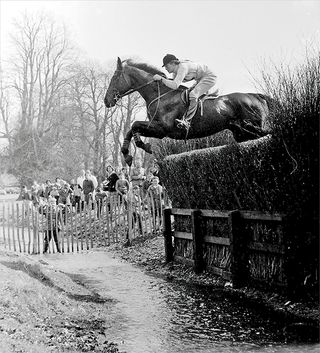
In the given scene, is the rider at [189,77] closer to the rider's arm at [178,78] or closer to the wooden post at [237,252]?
the rider's arm at [178,78]

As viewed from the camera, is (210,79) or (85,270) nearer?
(210,79)

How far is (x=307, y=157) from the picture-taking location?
8.12 metres

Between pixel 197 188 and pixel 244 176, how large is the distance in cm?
242

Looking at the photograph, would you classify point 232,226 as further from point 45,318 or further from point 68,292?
point 45,318

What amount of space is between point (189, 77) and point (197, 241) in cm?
360

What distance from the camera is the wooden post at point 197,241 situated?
11828 millimetres

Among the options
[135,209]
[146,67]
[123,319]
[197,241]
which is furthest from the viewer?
[135,209]

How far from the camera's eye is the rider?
10852mm

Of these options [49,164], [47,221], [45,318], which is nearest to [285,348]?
[45,318]

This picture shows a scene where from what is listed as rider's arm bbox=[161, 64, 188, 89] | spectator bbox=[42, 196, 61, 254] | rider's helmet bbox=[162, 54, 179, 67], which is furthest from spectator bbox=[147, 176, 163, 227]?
rider's helmet bbox=[162, 54, 179, 67]

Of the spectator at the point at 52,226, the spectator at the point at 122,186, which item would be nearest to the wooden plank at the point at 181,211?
the spectator at the point at 52,226

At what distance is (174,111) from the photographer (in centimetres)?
1098

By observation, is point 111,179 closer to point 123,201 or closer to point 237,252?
point 123,201

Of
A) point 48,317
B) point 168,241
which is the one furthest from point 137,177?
point 48,317
